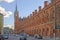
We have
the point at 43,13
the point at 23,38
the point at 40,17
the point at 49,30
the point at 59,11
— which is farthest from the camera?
the point at 40,17

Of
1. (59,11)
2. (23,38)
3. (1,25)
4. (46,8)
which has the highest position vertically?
(46,8)

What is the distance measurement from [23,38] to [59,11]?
10.3m

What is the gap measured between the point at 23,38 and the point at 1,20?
6.45 m

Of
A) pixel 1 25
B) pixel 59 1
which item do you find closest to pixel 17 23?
pixel 59 1

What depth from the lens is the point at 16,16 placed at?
641ft

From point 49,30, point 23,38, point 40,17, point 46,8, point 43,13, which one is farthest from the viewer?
point 40,17

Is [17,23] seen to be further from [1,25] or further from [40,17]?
[1,25]

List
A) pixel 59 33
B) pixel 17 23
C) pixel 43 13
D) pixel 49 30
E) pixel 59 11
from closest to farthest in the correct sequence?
pixel 59 11, pixel 59 33, pixel 49 30, pixel 43 13, pixel 17 23

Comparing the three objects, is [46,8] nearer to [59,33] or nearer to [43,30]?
[43,30]

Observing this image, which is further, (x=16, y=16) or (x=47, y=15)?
(x=16, y=16)

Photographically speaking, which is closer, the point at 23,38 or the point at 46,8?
the point at 23,38

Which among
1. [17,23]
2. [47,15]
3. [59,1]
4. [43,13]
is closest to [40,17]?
[43,13]

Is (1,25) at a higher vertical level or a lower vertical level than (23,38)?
higher

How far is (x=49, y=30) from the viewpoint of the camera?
219ft
